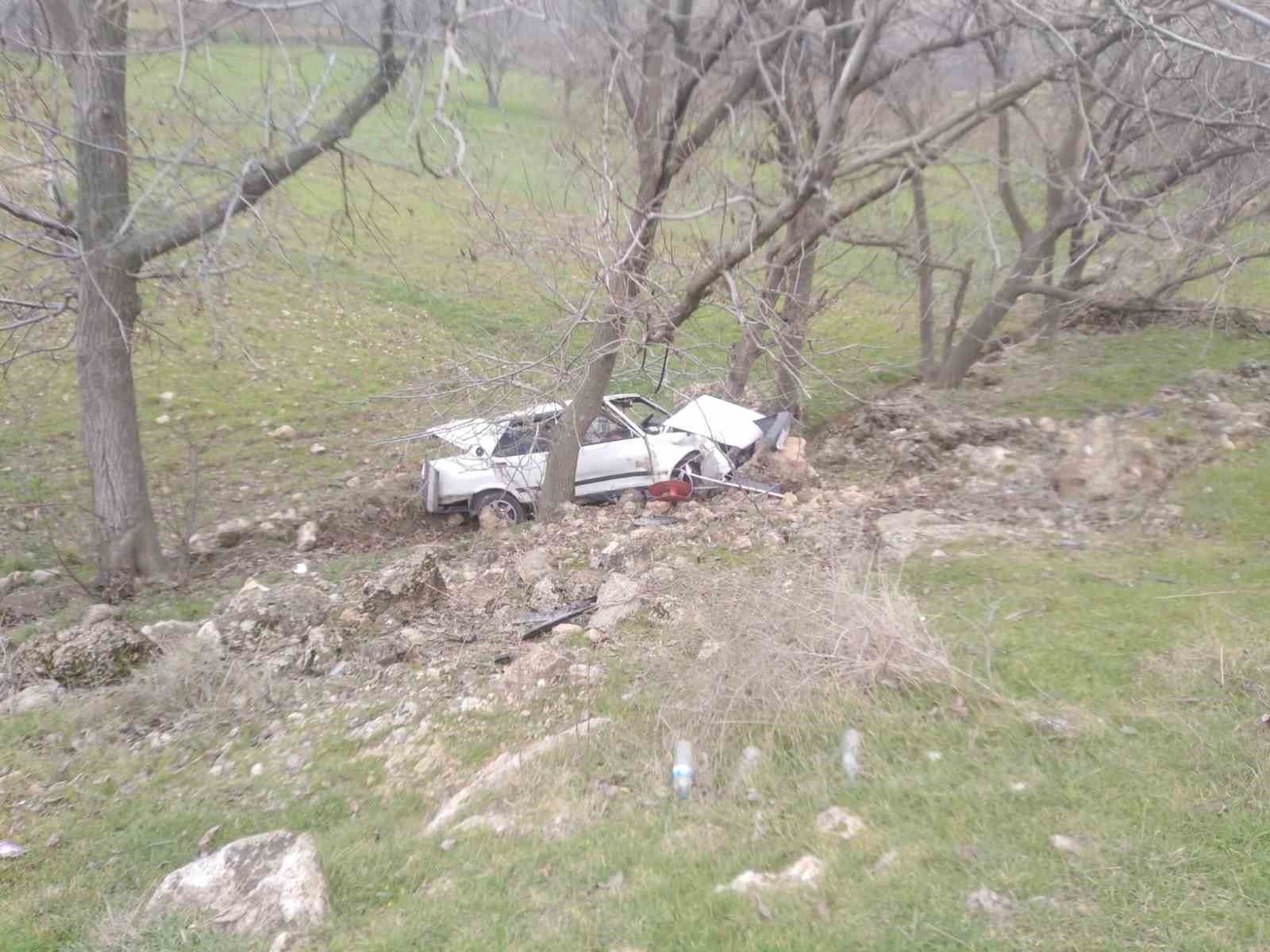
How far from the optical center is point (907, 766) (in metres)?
4.24

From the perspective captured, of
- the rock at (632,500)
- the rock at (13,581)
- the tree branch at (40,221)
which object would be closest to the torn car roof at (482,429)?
the rock at (632,500)

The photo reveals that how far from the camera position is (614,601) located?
6707 mm

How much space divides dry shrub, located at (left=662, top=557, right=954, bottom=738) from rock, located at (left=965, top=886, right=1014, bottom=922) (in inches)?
53.1

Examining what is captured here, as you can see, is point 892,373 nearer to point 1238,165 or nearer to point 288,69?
point 1238,165

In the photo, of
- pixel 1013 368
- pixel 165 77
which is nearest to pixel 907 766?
pixel 165 77

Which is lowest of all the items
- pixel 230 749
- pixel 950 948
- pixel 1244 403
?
pixel 230 749

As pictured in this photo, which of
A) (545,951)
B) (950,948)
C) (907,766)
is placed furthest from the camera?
(907,766)

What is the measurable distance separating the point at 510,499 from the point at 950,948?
801cm

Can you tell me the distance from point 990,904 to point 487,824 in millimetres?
2073

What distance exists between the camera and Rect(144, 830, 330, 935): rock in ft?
12.1

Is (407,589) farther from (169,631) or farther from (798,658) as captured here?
(798,658)

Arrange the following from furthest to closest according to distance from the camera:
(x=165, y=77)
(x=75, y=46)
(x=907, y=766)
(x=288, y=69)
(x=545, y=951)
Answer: (x=165, y=77) → (x=75, y=46) → (x=288, y=69) → (x=907, y=766) → (x=545, y=951)

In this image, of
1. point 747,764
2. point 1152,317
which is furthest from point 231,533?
point 1152,317

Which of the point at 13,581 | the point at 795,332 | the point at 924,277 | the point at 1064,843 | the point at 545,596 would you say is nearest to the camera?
the point at 1064,843
